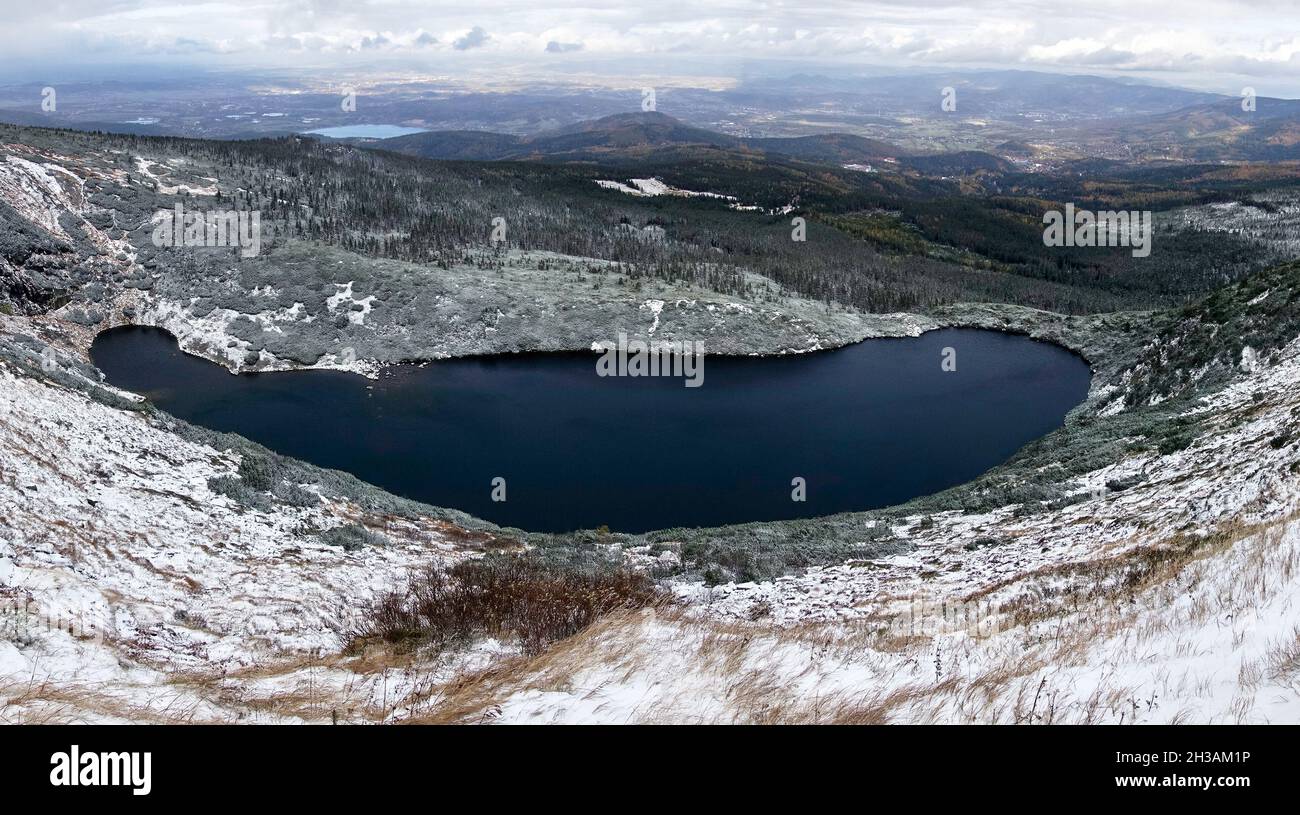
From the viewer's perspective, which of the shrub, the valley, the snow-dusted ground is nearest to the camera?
the valley

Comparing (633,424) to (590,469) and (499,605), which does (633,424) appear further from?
(499,605)

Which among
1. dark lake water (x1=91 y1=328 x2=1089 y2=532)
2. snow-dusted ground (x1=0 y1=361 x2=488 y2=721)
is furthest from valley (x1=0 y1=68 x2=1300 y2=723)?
dark lake water (x1=91 y1=328 x2=1089 y2=532)

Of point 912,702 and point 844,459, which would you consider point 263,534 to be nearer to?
point 912,702

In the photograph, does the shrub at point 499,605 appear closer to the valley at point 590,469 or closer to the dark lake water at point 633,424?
the valley at point 590,469

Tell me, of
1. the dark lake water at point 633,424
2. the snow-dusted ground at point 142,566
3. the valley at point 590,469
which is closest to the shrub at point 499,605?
the valley at point 590,469

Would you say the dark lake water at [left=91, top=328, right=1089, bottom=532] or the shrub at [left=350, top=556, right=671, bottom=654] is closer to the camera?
the shrub at [left=350, top=556, right=671, bottom=654]

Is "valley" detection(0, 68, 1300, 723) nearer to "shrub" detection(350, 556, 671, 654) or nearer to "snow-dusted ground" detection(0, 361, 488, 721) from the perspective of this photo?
"snow-dusted ground" detection(0, 361, 488, 721)

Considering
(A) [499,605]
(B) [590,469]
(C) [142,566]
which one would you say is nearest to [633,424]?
(B) [590,469]
